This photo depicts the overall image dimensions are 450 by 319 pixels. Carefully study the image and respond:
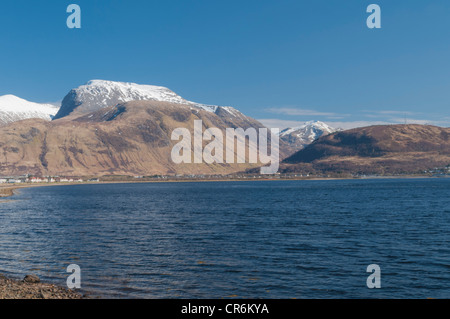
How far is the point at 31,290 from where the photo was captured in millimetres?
29672

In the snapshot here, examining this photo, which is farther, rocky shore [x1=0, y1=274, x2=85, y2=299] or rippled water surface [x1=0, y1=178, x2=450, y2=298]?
rippled water surface [x1=0, y1=178, x2=450, y2=298]

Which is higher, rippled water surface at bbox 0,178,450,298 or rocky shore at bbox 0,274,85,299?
rocky shore at bbox 0,274,85,299

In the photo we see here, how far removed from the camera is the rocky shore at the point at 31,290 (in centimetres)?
2788

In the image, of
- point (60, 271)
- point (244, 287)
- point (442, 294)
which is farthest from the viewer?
Answer: point (60, 271)

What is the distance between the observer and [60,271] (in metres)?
Answer: 38.0

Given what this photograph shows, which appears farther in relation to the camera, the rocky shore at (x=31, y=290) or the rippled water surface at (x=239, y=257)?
the rippled water surface at (x=239, y=257)

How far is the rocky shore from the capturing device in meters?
27.9

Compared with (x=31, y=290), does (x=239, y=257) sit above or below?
below

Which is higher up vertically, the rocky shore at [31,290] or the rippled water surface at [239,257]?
the rocky shore at [31,290]

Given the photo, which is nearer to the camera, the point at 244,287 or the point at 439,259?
the point at 244,287
